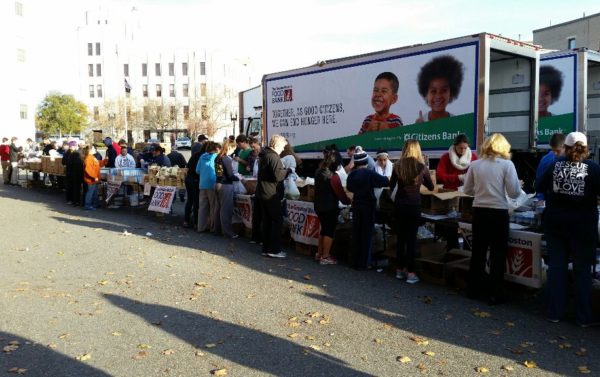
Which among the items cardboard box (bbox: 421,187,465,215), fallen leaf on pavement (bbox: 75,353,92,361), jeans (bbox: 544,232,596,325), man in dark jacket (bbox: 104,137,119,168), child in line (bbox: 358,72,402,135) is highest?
child in line (bbox: 358,72,402,135)

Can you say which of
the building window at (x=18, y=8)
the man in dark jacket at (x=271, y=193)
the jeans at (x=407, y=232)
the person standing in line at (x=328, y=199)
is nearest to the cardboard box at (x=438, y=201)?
the jeans at (x=407, y=232)

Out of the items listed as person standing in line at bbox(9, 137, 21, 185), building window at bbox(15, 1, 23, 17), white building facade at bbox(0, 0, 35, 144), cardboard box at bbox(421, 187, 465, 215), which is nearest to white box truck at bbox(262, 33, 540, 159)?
cardboard box at bbox(421, 187, 465, 215)

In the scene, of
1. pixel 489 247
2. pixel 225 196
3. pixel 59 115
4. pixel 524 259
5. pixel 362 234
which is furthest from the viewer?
pixel 59 115

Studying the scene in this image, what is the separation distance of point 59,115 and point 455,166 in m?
77.9

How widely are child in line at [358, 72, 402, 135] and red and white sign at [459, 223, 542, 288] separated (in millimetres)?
6330

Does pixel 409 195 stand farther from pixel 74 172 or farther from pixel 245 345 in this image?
pixel 74 172

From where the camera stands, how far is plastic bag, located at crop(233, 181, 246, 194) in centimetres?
1081

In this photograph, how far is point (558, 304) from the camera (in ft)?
18.2

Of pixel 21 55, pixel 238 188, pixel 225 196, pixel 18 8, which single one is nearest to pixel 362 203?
pixel 225 196

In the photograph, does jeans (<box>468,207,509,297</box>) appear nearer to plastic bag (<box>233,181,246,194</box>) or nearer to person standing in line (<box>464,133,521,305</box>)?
person standing in line (<box>464,133,521,305</box>)

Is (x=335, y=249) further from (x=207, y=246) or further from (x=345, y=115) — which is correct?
(x=345, y=115)

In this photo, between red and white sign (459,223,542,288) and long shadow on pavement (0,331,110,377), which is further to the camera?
red and white sign (459,223,542,288)

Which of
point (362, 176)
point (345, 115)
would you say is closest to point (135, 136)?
point (345, 115)

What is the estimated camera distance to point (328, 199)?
795cm
